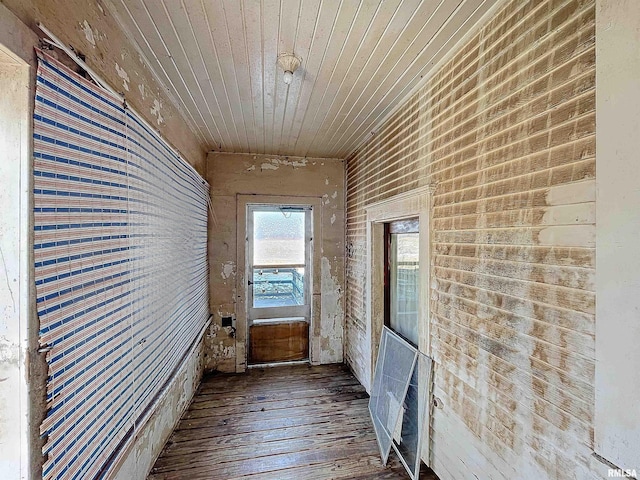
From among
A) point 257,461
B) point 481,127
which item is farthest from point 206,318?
point 481,127

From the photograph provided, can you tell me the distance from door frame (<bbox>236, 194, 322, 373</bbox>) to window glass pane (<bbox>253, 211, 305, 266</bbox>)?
0.18 metres

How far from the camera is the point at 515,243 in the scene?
1.30 meters

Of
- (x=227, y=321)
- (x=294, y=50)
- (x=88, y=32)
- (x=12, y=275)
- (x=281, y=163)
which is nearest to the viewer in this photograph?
(x=12, y=275)

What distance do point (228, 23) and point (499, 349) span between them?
6.67ft

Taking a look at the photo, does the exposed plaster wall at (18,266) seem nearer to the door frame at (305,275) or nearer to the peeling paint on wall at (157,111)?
the peeling paint on wall at (157,111)

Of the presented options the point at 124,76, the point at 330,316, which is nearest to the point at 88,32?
the point at 124,76

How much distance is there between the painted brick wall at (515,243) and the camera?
104cm

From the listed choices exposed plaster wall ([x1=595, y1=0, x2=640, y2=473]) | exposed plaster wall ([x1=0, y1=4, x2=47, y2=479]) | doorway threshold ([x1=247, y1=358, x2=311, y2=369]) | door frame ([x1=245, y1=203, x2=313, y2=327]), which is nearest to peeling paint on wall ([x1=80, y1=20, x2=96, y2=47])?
exposed plaster wall ([x1=0, y1=4, x2=47, y2=479])

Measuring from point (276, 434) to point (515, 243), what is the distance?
2294 millimetres

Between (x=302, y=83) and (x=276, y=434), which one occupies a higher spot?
(x=302, y=83)

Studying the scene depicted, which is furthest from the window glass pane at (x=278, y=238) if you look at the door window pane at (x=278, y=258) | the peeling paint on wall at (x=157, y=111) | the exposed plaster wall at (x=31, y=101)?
the exposed plaster wall at (x=31, y=101)

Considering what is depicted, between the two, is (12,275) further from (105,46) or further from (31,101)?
(105,46)

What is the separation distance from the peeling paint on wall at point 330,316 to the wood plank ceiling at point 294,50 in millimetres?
2005

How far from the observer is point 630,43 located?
866 mm
